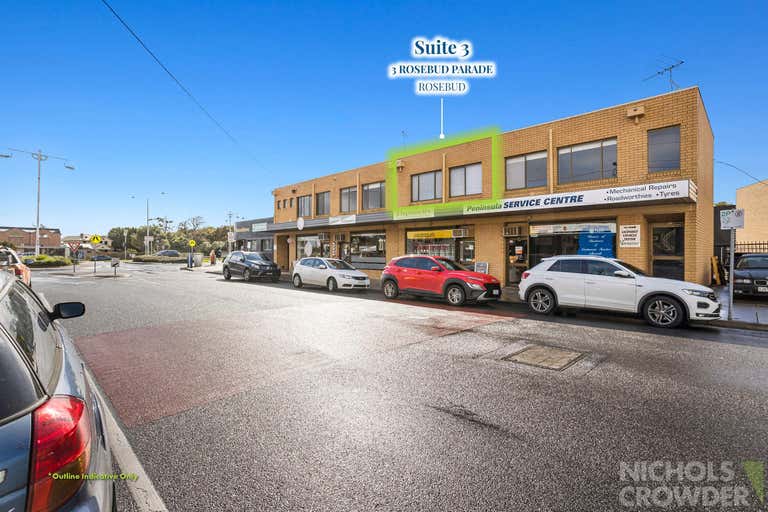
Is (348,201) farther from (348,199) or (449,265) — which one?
(449,265)

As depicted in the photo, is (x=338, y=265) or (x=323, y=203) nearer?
(x=338, y=265)

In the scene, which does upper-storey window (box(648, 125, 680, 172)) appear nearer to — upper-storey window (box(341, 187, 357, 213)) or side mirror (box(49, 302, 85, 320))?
upper-storey window (box(341, 187, 357, 213))

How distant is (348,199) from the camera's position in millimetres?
24453

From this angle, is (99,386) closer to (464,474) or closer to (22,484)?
(22,484)

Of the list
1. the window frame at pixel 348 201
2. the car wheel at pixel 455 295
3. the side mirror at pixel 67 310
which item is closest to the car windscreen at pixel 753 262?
the car wheel at pixel 455 295

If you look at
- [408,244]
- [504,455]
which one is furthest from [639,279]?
[408,244]

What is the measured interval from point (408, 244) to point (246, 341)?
575 inches

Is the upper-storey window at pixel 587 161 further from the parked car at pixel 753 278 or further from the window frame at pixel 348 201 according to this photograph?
the window frame at pixel 348 201

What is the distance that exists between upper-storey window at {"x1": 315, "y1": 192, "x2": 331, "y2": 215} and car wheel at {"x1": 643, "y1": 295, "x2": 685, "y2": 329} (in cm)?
2042

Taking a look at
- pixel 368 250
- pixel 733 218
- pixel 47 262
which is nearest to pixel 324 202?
pixel 368 250

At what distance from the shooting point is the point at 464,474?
2721mm

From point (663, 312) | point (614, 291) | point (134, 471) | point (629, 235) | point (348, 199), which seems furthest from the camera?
point (348, 199)

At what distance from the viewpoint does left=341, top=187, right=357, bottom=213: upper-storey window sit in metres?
24.0

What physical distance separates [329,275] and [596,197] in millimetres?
10908
